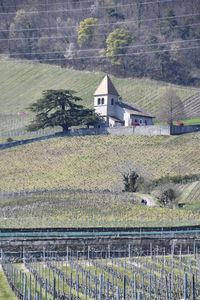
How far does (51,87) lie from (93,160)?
35582mm

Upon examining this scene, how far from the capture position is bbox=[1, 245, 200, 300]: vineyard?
Result: 49.8 metres

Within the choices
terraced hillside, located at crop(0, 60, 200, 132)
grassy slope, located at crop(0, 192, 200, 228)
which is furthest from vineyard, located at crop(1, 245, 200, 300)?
terraced hillside, located at crop(0, 60, 200, 132)

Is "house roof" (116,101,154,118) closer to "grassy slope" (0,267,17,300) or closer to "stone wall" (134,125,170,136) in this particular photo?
"stone wall" (134,125,170,136)

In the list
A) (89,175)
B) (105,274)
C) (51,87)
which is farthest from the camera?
(51,87)

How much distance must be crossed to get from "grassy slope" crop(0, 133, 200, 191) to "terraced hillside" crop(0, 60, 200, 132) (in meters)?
13.3

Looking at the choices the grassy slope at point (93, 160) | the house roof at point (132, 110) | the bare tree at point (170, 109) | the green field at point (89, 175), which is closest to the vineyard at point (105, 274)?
the green field at point (89, 175)

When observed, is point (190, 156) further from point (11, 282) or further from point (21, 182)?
point (11, 282)

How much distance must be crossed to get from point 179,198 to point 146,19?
80.2 metres

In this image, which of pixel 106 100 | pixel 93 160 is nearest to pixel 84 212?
pixel 93 160

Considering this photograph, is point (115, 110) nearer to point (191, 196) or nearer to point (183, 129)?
point (183, 129)

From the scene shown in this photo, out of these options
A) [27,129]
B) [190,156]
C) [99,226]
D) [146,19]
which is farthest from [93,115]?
[146,19]

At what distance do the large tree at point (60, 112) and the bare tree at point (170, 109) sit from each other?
606cm

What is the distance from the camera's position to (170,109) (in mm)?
117312

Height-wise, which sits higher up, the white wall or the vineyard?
the white wall
